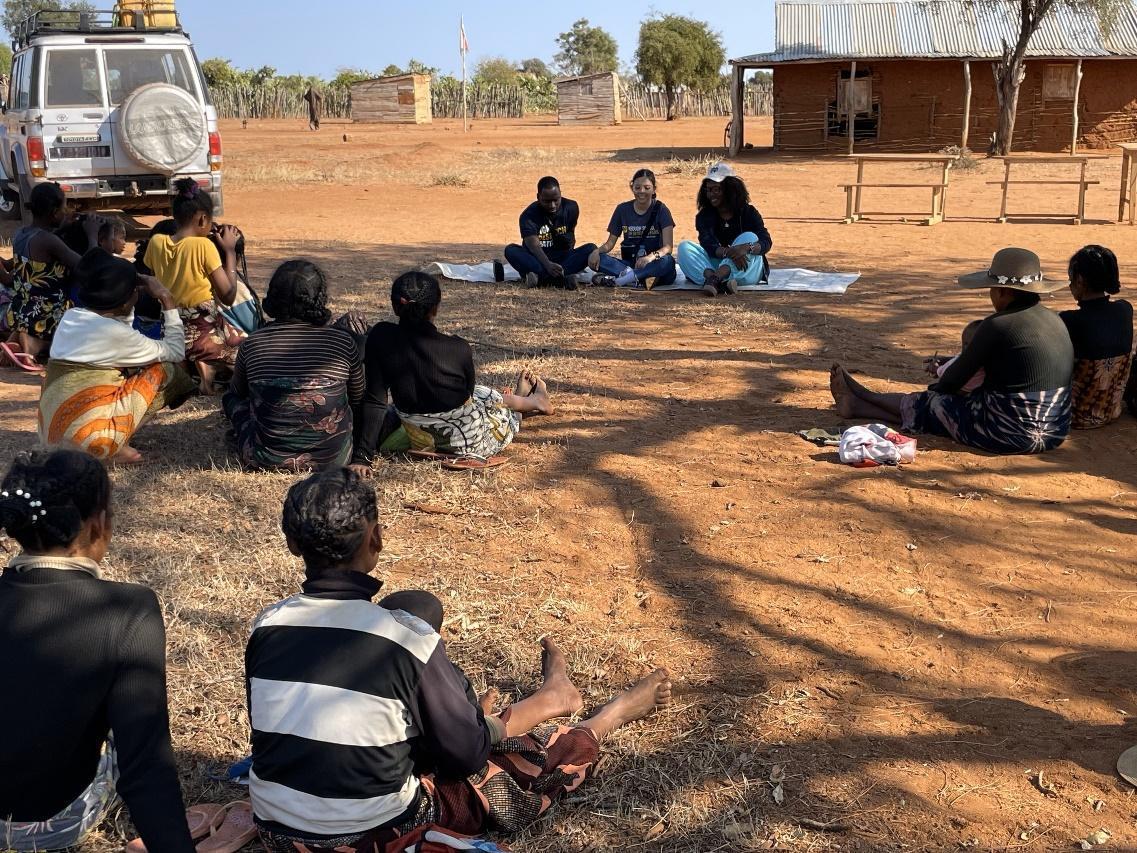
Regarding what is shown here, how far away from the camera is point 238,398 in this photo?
5.53 metres

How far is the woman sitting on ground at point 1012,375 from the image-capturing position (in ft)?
16.9

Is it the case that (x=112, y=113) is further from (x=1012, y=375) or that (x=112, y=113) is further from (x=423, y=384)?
(x=1012, y=375)

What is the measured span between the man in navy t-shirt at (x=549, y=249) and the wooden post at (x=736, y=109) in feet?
54.1

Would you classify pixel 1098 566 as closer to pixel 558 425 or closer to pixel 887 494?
pixel 887 494

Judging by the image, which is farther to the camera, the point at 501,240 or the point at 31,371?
the point at 501,240

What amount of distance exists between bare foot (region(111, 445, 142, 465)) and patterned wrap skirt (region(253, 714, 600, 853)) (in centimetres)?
332

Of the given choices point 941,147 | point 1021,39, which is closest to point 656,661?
point 1021,39

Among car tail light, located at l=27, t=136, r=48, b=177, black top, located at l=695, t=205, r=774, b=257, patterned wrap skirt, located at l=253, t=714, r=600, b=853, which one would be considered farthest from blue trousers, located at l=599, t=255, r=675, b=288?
patterned wrap skirt, located at l=253, t=714, r=600, b=853

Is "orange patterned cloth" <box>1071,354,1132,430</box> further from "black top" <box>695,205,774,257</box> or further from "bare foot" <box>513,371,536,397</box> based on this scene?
"black top" <box>695,205,774,257</box>

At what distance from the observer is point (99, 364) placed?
207 inches

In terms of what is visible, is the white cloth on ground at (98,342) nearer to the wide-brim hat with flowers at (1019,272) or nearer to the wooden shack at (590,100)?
the wide-brim hat with flowers at (1019,272)

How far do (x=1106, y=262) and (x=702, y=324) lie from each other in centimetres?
347

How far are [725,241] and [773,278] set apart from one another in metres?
0.64

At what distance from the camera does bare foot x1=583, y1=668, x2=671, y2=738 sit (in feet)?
10.5
